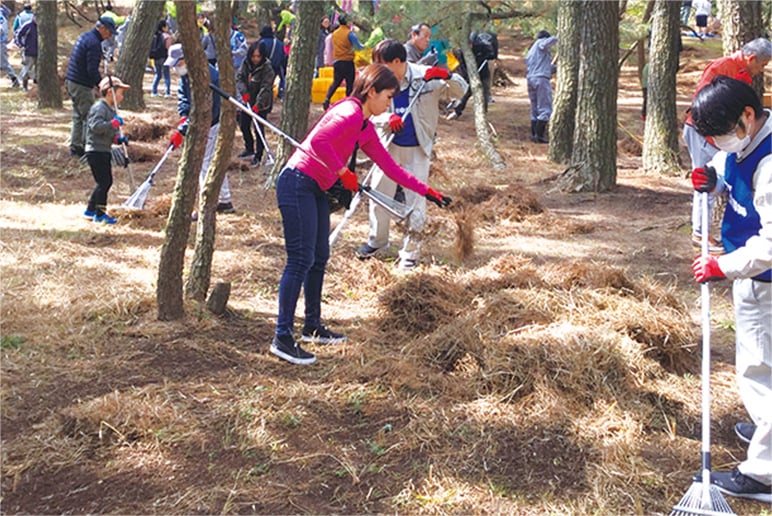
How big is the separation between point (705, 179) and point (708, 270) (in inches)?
22.4

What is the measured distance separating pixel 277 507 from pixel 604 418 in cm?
168

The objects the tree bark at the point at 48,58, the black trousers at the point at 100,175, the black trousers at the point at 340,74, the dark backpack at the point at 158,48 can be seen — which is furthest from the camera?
the dark backpack at the point at 158,48

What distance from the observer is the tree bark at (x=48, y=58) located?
13.1 metres

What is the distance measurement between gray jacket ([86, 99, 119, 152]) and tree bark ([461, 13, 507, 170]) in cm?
544

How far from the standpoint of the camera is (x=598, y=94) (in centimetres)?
962

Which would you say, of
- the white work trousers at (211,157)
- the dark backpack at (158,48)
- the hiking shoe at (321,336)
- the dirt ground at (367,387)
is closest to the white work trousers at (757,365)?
the dirt ground at (367,387)

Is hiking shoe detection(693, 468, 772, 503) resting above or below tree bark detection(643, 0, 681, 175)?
below

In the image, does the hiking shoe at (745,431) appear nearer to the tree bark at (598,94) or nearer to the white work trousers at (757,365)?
the white work trousers at (757,365)

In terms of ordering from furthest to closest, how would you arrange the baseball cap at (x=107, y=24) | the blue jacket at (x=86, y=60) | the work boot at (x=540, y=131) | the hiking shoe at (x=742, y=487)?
1. the work boot at (x=540, y=131)
2. the blue jacket at (x=86, y=60)
3. the baseball cap at (x=107, y=24)
4. the hiking shoe at (x=742, y=487)

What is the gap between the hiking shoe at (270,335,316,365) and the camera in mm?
4836

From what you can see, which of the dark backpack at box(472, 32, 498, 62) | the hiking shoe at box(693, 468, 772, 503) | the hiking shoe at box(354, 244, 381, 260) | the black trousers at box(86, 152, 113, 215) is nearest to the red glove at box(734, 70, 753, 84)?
the hiking shoe at box(354, 244, 381, 260)

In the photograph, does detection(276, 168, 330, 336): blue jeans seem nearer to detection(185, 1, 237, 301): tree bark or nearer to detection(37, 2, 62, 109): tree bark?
detection(185, 1, 237, 301): tree bark

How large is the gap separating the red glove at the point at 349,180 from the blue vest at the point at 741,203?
2.09m

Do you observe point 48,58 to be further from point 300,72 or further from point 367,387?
point 367,387
